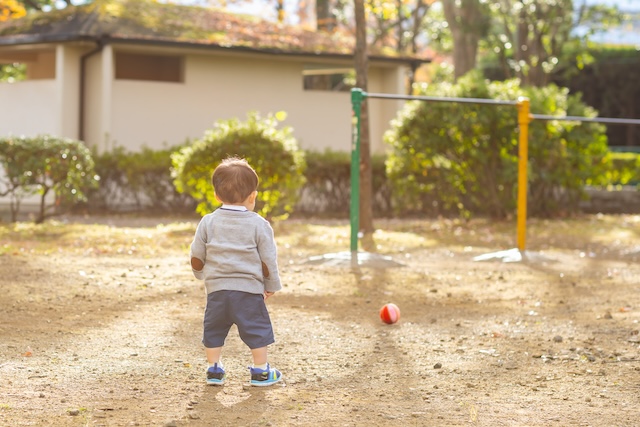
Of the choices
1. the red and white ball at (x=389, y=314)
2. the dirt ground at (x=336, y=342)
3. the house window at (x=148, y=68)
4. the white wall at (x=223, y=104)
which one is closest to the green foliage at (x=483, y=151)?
the dirt ground at (x=336, y=342)

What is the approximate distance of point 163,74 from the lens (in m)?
20.1

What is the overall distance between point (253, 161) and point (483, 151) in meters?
3.73

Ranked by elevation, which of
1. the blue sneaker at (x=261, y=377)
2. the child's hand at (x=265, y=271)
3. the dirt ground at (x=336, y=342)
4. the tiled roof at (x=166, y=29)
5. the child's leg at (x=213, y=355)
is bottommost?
the dirt ground at (x=336, y=342)

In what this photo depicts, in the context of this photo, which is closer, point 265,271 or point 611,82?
point 265,271

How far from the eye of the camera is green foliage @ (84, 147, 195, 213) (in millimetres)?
16453

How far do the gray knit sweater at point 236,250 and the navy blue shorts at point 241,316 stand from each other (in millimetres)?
39

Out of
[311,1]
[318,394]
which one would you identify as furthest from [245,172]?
[311,1]

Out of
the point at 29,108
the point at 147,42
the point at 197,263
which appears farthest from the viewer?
the point at 29,108

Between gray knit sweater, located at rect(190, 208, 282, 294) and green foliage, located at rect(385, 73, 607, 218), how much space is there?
1023cm

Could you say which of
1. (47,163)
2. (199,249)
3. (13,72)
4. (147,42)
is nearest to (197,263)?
(199,249)

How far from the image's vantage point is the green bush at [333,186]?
17141mm

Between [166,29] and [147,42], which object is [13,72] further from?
[147,42]

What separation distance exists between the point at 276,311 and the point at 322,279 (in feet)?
5.87

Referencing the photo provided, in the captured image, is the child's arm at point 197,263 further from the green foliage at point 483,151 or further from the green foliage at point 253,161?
the green foliage at point 483,151
